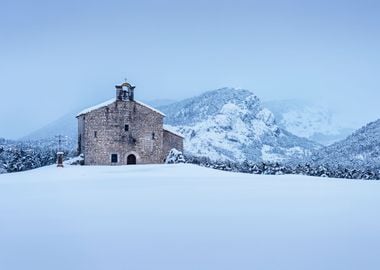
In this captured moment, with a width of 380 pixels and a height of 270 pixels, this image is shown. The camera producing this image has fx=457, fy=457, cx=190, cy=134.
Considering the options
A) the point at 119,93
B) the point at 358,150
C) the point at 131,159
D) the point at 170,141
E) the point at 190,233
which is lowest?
the point at 190,233

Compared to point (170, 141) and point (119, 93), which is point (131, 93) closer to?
point (119, 93)

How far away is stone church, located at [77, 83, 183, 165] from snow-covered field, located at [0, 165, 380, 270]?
24716 millimetres

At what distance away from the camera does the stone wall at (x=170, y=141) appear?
37531 mm

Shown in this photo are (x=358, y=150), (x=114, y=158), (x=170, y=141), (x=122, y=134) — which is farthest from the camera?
(x=358, y=150)

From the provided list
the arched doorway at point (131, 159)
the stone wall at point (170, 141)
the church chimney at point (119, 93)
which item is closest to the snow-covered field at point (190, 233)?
the arched doorway at point (131, 159)

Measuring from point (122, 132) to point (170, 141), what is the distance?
435 centimetres

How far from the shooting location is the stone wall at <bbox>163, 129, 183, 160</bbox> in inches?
1478

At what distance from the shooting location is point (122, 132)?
35.8 meters

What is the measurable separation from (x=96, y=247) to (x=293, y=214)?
3.95 m

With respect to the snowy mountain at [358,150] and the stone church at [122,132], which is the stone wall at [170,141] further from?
the snowy mountain at [358,150]

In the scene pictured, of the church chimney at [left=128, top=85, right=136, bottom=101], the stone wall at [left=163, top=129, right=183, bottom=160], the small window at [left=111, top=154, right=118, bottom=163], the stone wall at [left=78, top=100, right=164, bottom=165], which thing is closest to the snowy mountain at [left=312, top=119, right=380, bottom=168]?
the stone wall at [left=163, top=129, right=183, bottom=160]

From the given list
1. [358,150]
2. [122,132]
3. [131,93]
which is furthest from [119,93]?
[358,150]

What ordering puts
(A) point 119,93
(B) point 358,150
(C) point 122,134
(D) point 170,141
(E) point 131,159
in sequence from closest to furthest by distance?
(C) point 122,134
(A) point 119,93
(E) point 131,159
(D) point 170,141
(B) point 358,150

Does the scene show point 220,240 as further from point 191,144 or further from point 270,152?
point 270,152
